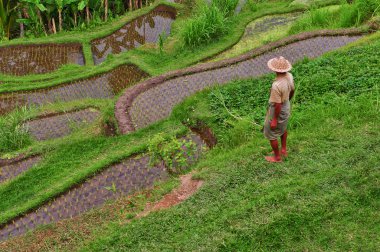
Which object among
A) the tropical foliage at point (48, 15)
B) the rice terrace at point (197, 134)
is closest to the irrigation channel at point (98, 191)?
the rice terrace at point (197, 134)

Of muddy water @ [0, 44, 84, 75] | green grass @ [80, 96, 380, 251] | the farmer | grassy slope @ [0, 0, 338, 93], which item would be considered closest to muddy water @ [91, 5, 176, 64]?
grassy slope @ [0, 0, 338, 93]

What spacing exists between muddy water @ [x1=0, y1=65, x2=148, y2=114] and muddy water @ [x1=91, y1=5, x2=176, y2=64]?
4.79 feet

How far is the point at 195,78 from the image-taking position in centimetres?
876

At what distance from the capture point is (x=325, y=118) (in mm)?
6027

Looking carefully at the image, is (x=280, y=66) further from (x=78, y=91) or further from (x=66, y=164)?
(x=78, y=91)

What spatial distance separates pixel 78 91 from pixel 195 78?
2.58 m

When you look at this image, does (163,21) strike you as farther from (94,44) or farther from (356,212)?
(356,212)

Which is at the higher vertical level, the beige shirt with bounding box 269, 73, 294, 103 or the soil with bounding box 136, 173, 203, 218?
the beige shirt with bounding box 269, 73, 294, 103

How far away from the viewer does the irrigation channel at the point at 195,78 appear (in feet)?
25.8

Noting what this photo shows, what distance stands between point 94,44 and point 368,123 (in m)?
8.06

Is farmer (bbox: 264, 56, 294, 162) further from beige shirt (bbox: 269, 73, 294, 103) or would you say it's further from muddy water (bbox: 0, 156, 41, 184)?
muddy water (bbox: 0, 156, 41, 184)

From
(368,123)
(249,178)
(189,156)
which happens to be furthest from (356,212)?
(189,156)

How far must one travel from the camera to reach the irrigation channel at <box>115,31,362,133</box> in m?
7.86

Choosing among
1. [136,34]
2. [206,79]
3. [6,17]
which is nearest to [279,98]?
[206,79]
